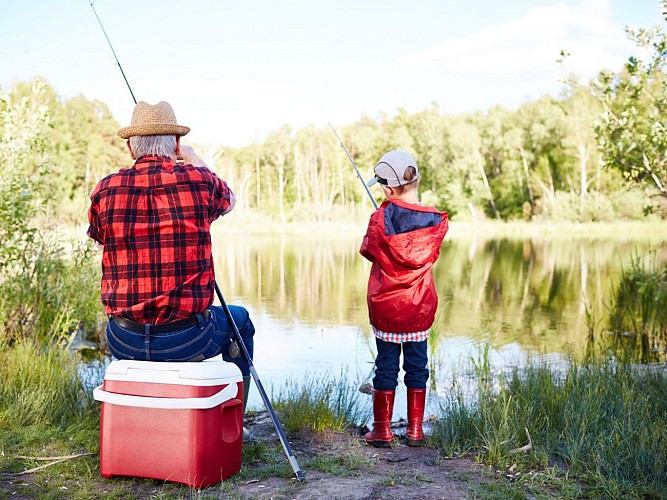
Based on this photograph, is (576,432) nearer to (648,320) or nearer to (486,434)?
(486,434)

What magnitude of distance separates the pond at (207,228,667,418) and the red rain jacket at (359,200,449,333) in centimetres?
155

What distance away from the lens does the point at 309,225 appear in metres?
37.4

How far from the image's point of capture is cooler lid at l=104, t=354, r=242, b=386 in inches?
108

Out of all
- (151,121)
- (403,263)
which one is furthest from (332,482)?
(151,121)

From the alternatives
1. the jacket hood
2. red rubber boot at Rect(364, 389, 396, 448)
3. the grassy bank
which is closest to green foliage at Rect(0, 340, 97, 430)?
the grassy bank

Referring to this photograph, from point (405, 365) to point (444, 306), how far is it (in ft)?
12.5

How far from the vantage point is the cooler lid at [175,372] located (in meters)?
2.74

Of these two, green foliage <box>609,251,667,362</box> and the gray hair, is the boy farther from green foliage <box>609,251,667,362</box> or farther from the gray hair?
green foliage <box>609,251,667,362</box>

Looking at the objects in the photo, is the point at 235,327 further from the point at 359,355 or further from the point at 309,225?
the point at 309,225

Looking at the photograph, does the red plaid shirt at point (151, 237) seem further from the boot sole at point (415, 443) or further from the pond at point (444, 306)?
the pond at point (444, 306)

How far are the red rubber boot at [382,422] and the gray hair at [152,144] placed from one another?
1638 millimetres

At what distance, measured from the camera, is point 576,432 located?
3.42 meters

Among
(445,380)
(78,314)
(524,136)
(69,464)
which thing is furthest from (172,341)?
(524,136)

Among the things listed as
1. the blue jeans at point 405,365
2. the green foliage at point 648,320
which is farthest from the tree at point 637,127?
the blue jeans at point 405,365
